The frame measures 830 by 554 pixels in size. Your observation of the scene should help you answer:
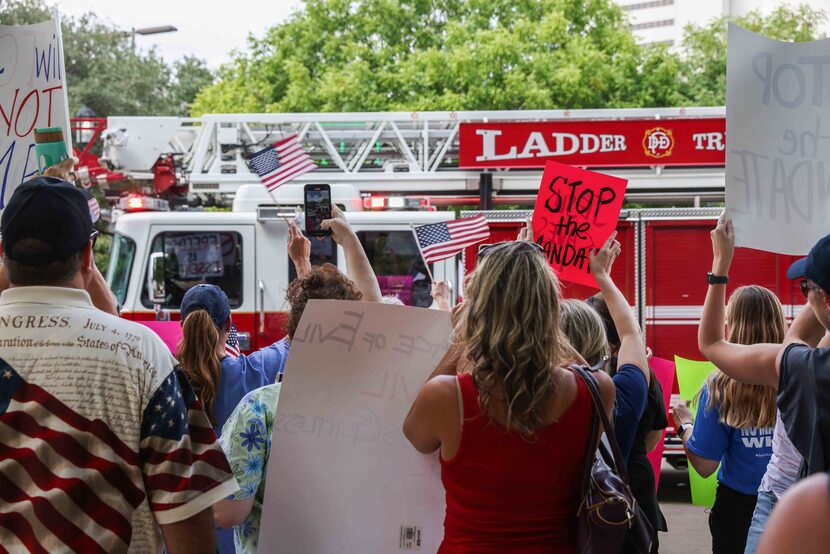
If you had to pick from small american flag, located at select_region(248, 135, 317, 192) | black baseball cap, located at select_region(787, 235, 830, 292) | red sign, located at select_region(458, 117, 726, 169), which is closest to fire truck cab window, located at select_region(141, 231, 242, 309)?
small american flag, located at select_region(248, 135, 317, 192)

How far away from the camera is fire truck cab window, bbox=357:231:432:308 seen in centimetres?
913

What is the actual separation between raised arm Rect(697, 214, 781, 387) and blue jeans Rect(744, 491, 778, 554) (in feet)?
1.59

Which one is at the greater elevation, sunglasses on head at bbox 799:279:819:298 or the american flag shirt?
sunglasses on head at bbox 799:279:819:298

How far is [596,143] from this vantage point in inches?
378

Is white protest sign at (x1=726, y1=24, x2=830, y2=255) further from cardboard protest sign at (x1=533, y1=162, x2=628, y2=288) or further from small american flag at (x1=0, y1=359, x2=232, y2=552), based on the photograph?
small american flag at (x1=0, y1=359, x2=232, y2=552)

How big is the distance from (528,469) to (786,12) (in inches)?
1164

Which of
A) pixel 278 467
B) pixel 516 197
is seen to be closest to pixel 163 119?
pixel 516 197

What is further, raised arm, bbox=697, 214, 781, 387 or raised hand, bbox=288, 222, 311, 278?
raised hand, bbox=288, 222, 311, 278

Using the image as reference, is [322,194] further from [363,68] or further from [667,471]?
[363,68]

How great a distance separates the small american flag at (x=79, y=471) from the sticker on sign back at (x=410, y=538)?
0.93 m

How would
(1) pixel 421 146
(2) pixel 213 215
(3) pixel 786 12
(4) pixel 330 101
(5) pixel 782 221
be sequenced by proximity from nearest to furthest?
(5) pixel 782 221, (2) pixel 213 215, (1) pixel 421 146, (4) pixel 330 101, (3) pixel 786 12

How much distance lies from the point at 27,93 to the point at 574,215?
8.60ft

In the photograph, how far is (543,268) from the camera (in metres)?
2.62

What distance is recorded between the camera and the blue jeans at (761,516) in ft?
10.6
